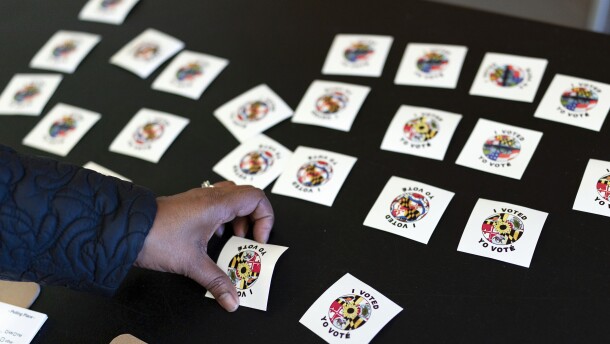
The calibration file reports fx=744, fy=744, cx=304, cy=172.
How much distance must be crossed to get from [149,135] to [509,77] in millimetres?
728

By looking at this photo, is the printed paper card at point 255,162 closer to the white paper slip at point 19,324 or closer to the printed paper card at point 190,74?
the printed paper card at point 190,74

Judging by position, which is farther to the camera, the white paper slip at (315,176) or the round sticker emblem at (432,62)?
the round sticker emblem at (432,62)

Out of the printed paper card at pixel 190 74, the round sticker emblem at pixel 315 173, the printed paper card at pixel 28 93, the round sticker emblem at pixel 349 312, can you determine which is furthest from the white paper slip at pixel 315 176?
the printed paper card at pixel 28 93

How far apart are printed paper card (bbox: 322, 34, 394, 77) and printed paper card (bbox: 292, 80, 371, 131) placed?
48mm

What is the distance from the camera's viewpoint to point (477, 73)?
148 centimetres

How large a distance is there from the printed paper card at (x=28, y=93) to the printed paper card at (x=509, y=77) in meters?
0.94

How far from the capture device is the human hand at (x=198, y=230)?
1163 mm

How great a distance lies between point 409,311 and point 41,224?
1.87ft

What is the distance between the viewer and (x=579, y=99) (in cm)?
137

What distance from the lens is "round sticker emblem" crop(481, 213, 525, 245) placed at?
1194mm

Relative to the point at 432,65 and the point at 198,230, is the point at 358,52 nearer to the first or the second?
the point at 432,65

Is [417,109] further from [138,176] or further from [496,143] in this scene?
[138,176]

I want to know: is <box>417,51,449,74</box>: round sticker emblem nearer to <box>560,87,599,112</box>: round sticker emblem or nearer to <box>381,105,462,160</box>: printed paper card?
<box>381,105,462,160</box>: printed paper card

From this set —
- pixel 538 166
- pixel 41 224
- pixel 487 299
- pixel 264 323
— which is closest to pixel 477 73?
pixel 538 166
